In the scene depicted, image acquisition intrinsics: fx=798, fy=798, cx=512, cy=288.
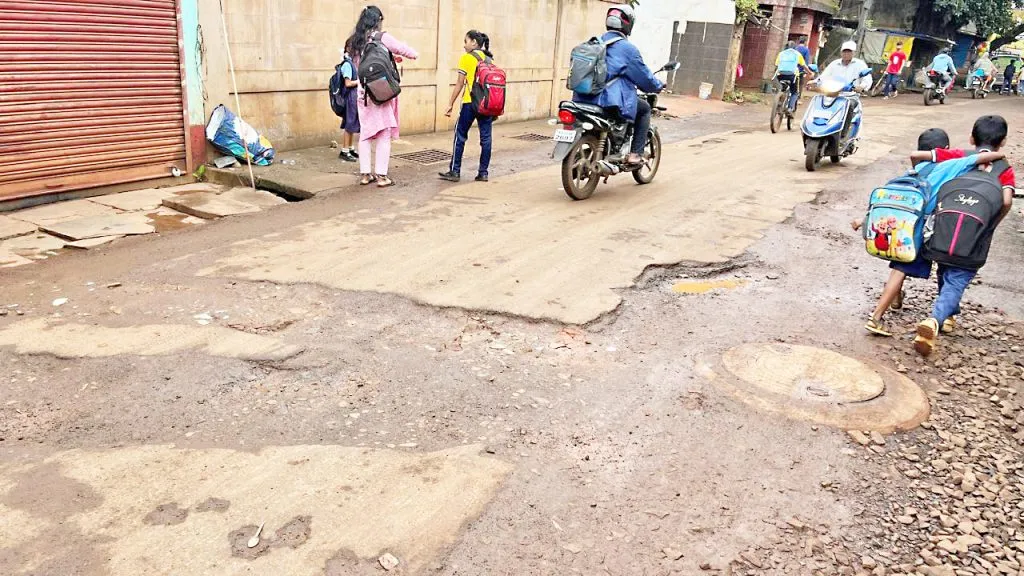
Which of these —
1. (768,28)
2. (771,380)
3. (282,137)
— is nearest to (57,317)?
(771,380)

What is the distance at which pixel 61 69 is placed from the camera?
23.6ft

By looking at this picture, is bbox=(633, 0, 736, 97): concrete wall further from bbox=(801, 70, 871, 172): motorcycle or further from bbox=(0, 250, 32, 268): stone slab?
bbox=(0, 250, 32, 268): stone slab

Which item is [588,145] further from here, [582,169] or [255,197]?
[255,197]

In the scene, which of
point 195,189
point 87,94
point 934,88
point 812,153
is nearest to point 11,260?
point 87,94

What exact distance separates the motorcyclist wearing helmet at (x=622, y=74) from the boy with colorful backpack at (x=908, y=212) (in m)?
3.31

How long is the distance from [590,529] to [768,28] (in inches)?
1013

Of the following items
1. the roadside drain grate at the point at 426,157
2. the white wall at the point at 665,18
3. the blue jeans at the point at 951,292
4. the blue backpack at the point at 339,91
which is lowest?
the roadside drain grate at the point at 426,157

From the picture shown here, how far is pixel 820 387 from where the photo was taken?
402cm

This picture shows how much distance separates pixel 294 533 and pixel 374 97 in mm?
5751

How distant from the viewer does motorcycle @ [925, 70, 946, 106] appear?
22.1 meters

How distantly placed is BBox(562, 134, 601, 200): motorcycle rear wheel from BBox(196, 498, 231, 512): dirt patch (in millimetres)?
5373

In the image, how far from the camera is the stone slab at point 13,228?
627cm

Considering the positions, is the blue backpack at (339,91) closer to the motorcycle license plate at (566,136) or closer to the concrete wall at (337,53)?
the concrete wall at (337,53)

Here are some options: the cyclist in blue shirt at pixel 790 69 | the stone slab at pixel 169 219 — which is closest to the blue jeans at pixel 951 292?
the stone slab at pixel 169 219
